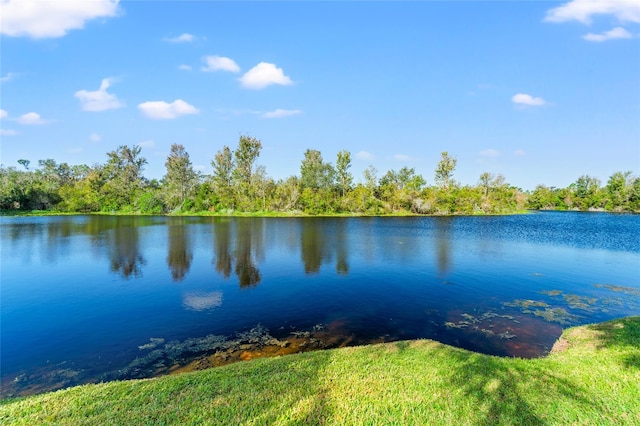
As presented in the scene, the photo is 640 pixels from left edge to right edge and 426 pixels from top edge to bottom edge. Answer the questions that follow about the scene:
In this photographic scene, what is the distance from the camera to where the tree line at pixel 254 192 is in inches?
2749

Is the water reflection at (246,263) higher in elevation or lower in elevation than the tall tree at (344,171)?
lower

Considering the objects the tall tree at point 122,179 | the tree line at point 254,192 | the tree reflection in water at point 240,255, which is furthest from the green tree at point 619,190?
the tall tree at point 122,179

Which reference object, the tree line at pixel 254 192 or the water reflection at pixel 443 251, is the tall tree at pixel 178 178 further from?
the water reflection at pixel 443 251

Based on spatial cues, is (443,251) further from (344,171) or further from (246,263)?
(344,171)

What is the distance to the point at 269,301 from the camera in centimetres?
1419

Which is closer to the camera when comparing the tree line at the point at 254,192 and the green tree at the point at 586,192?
the tree line at the point at 254,192

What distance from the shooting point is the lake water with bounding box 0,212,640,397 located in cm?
964

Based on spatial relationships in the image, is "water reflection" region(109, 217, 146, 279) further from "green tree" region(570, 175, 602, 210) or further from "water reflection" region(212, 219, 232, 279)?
"green tree" region(570, 175, 602, 210)

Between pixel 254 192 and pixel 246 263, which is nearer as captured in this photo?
pixel 246 263

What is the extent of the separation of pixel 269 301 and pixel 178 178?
73.9 meters

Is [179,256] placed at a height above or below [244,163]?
below

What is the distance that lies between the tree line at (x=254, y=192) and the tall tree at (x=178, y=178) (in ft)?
0.71

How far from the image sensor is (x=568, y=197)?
99.3 m

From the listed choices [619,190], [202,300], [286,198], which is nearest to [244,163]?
[286,198]
